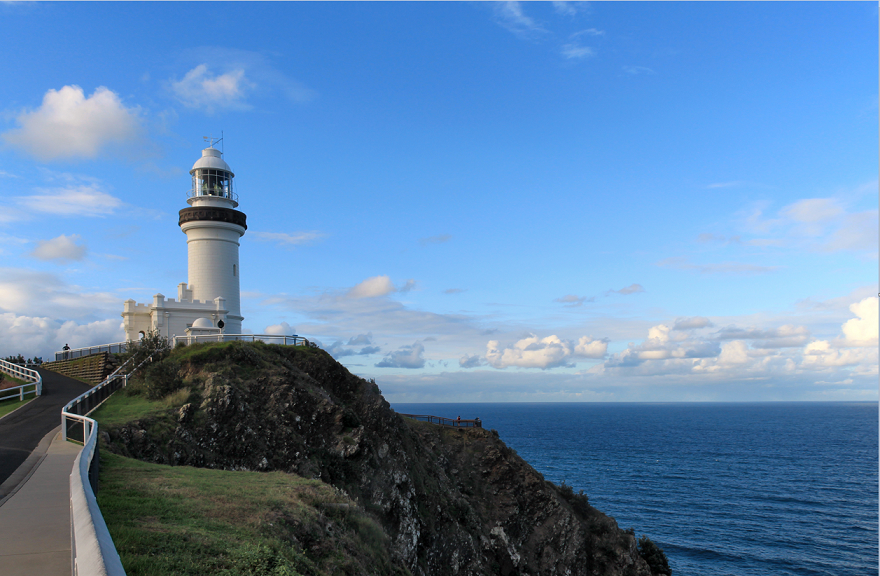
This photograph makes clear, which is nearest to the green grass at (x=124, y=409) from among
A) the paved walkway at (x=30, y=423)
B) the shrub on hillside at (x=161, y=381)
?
the shrub on hillside at (x=161, y=381)

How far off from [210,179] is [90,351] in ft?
54.4

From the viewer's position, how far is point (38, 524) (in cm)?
871

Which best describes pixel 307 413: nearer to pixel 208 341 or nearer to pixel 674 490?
pixel 208 341

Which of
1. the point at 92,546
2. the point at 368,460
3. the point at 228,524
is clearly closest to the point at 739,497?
the point at 368,460

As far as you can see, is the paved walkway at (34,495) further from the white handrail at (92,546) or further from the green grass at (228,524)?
the white handrail at (92,546)

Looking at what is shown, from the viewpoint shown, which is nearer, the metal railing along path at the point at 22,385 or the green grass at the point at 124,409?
the green grass at the point at 124,409

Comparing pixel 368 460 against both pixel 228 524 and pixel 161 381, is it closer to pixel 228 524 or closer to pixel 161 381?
pixel 161 381

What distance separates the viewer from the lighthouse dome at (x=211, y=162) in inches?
1836

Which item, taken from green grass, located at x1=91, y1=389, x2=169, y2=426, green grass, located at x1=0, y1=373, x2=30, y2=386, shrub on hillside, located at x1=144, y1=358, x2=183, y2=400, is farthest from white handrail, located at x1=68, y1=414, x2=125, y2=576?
green grass, located at x1=0, y1=373, x2=30, y2=386

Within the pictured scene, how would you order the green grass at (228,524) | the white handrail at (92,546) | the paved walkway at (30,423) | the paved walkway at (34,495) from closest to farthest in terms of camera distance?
the white handrail at (92,546), the paved walkway at (34,495), the green grass at (228,524), the paved walkway at (30,423)

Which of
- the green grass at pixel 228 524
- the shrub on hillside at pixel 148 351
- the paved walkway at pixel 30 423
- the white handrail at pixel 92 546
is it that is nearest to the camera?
the white handrail at pixel 92 546

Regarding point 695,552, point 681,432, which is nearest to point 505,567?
point 695,552

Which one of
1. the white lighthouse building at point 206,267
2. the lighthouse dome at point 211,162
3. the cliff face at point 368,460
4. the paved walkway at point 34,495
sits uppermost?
the lighthouse dome at point 211,162

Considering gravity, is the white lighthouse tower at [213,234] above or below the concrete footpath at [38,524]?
above
